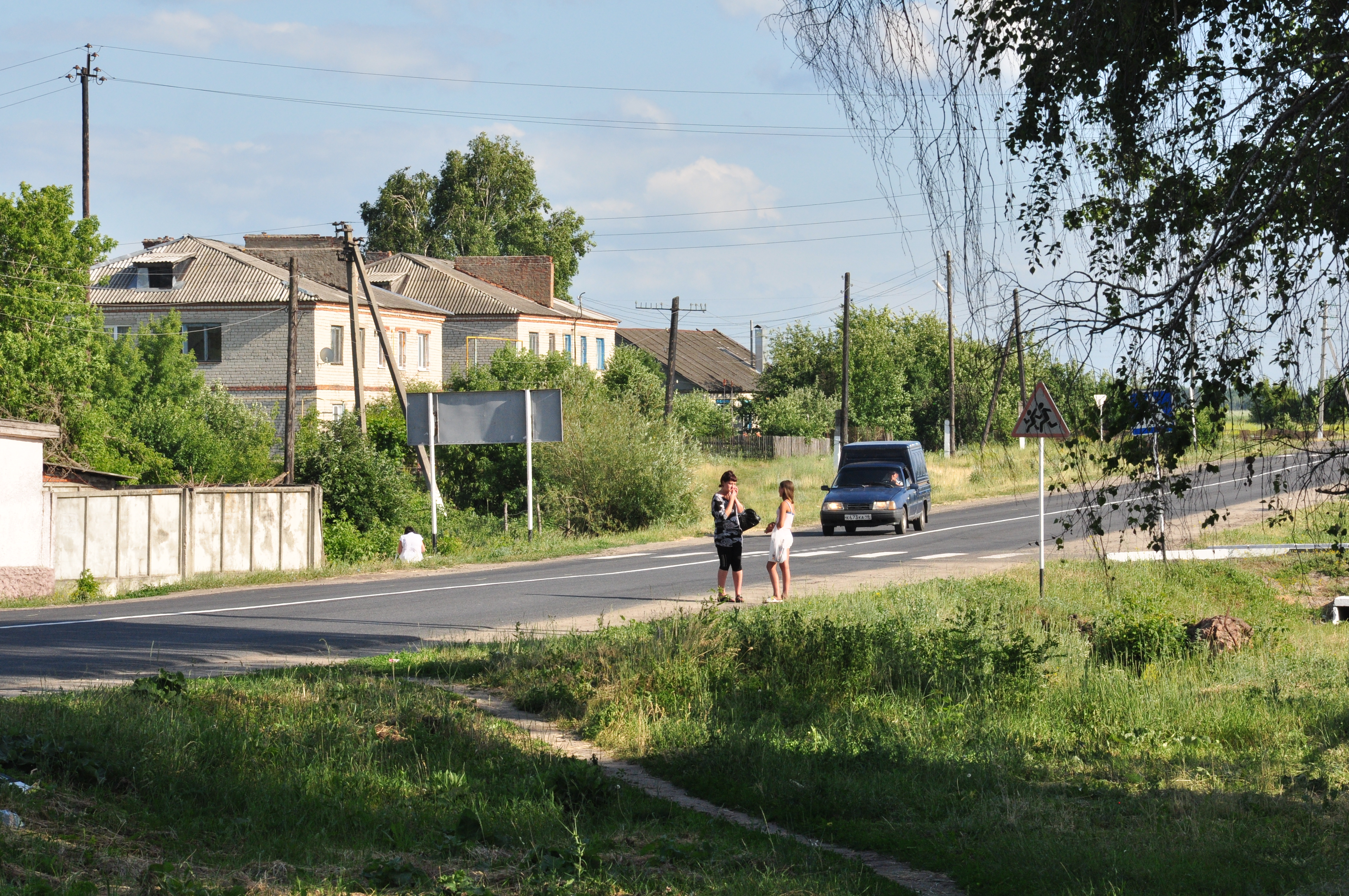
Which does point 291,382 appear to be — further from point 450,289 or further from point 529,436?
point 450,289

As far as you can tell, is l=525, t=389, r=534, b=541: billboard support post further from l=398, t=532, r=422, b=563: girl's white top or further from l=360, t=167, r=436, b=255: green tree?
l=360, t=167, r=436, b=255: green tree

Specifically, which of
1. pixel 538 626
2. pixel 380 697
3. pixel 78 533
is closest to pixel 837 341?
pixel 78 533

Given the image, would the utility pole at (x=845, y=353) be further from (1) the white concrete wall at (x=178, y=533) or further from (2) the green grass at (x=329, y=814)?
(2) the green grass at (x=329, y=814)

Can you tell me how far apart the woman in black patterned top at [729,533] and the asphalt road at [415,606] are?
37.1 inches

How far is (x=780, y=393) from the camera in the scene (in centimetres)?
Result: 7294

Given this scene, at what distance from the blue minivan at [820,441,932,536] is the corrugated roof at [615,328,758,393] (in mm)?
47314

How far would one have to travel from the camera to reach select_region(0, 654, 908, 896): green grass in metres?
5.37

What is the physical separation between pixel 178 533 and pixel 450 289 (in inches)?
1504

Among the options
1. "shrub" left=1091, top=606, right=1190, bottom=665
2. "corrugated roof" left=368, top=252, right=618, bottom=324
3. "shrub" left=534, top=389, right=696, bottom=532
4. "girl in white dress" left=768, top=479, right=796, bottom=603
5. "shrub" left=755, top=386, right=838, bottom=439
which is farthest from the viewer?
"shrub" left=755, top=386, right=838, bottom=439

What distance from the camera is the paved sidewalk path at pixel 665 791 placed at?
6.16 meters

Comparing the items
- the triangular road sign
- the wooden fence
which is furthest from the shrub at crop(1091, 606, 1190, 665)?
the wooden fence

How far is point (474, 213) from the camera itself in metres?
72.1

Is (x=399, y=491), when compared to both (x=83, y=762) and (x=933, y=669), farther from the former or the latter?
(x=83, y=762)

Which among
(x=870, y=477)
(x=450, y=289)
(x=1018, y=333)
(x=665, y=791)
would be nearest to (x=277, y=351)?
(x=450, y=289)
